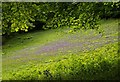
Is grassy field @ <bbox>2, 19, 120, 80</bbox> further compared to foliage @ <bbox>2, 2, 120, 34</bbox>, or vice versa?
grassy field @ <bbox>2, 19, 120, 80</bbox>

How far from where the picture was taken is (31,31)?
3750 centimetres

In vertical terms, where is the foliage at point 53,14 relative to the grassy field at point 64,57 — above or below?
above

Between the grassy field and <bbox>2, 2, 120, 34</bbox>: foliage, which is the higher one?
<bbox>2, 2, 120, 34</bbox>: foliage

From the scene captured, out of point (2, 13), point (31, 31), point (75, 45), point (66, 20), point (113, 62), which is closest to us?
point (2, 13)

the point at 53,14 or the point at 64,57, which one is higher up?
the point at 53,14

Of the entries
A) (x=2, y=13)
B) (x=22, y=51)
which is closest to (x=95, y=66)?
(x=2, y=13)

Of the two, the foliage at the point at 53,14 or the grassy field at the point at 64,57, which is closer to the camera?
the foliage at the point at 53,14

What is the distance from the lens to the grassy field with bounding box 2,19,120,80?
1337 centimetres

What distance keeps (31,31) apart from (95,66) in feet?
81.2

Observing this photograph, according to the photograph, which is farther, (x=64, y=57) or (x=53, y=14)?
(x=64, y=57)

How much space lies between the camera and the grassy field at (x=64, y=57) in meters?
13.4

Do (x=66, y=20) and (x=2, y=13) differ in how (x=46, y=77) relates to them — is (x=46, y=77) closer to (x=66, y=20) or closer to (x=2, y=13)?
(x=66, y=20)

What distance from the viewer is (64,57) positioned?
2091 centimetres

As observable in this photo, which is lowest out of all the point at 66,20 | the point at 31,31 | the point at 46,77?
the point at 31,31
